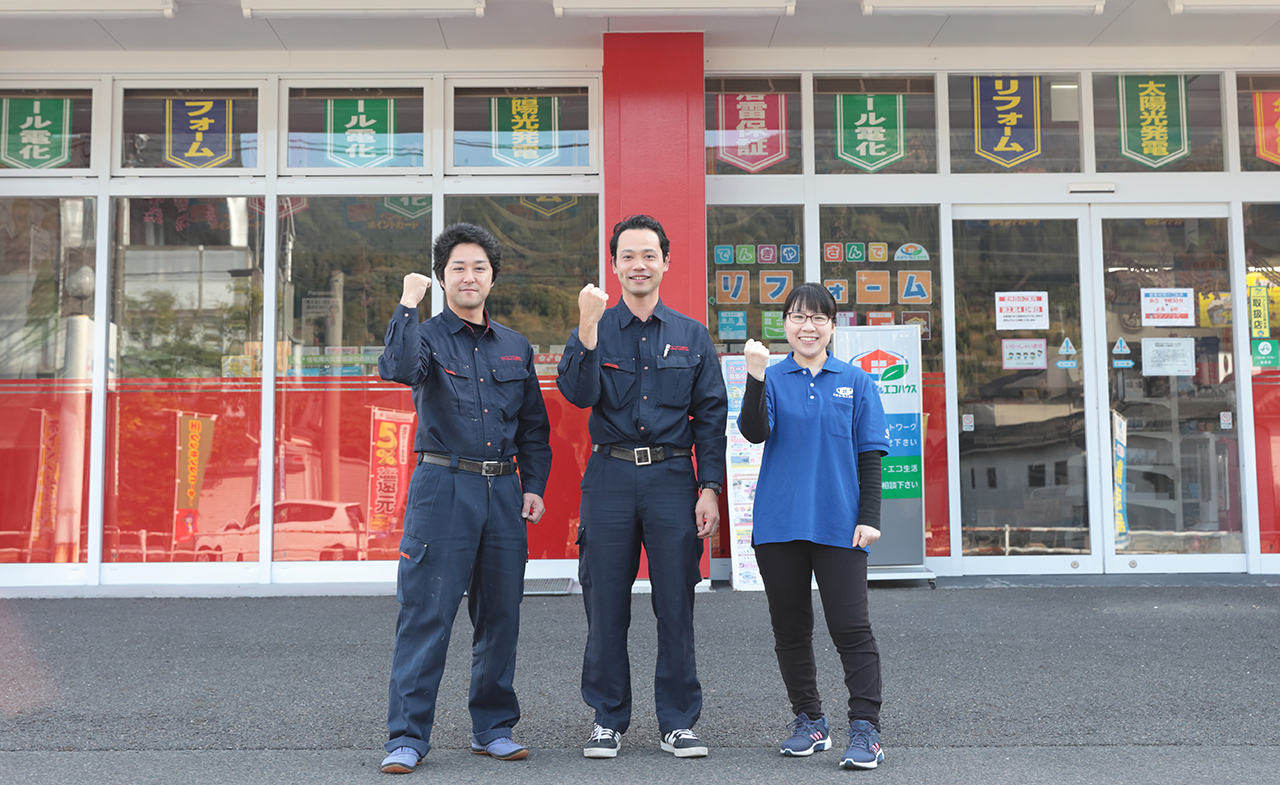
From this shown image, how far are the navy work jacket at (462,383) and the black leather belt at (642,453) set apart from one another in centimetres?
32

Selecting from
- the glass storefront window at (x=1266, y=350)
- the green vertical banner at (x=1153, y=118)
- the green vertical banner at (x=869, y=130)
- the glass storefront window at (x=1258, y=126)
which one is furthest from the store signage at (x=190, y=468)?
the glass storefront window at (x=1258, y=126)

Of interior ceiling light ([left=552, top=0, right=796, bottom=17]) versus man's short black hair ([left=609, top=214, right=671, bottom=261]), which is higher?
interior ceiling light ([left=552, top=0, right=796, bottom=17])

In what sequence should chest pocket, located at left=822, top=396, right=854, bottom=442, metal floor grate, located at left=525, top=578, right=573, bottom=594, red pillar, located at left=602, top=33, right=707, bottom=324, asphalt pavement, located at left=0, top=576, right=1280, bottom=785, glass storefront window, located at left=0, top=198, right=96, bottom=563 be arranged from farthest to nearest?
glass storefront window, located at left=0, top=198, right=96, bottom=563, red pillar, located at left=602, top=33, right=707, bottom=324, metal floor grate, located at left=525, top=578, right=573, bottom=594, chest pocket, located at left=822, top=396, right=854, bottom=442, asphalt pavement, located at left=0, top=576, right=1280, bottom=785

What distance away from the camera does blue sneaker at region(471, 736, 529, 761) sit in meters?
3.28

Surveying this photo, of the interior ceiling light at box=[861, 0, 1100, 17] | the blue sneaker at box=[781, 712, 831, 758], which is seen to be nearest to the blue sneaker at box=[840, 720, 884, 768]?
the blue sneaker at box=[781, 712, 831, 758]

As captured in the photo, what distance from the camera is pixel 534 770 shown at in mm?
3188

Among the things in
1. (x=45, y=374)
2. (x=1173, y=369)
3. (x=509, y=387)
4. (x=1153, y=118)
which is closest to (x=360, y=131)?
(x=45, y=374)

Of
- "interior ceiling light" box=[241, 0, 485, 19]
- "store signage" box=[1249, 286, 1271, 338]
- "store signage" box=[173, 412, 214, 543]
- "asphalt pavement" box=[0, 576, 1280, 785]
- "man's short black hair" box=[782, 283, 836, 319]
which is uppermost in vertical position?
"interior ceiling light" box=[241, 0, 485, 19]

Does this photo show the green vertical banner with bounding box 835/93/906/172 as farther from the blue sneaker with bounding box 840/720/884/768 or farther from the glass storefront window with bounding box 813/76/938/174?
the blue sneaker with bounding box 840/720/884/768

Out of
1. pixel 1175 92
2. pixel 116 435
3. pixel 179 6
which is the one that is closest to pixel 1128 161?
pixel 1175 92

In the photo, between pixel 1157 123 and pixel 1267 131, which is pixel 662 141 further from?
pixel 1267 131

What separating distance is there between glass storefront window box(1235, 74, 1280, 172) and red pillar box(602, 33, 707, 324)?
3.86 metres

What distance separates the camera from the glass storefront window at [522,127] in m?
6.90

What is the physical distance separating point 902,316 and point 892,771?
430 cm
